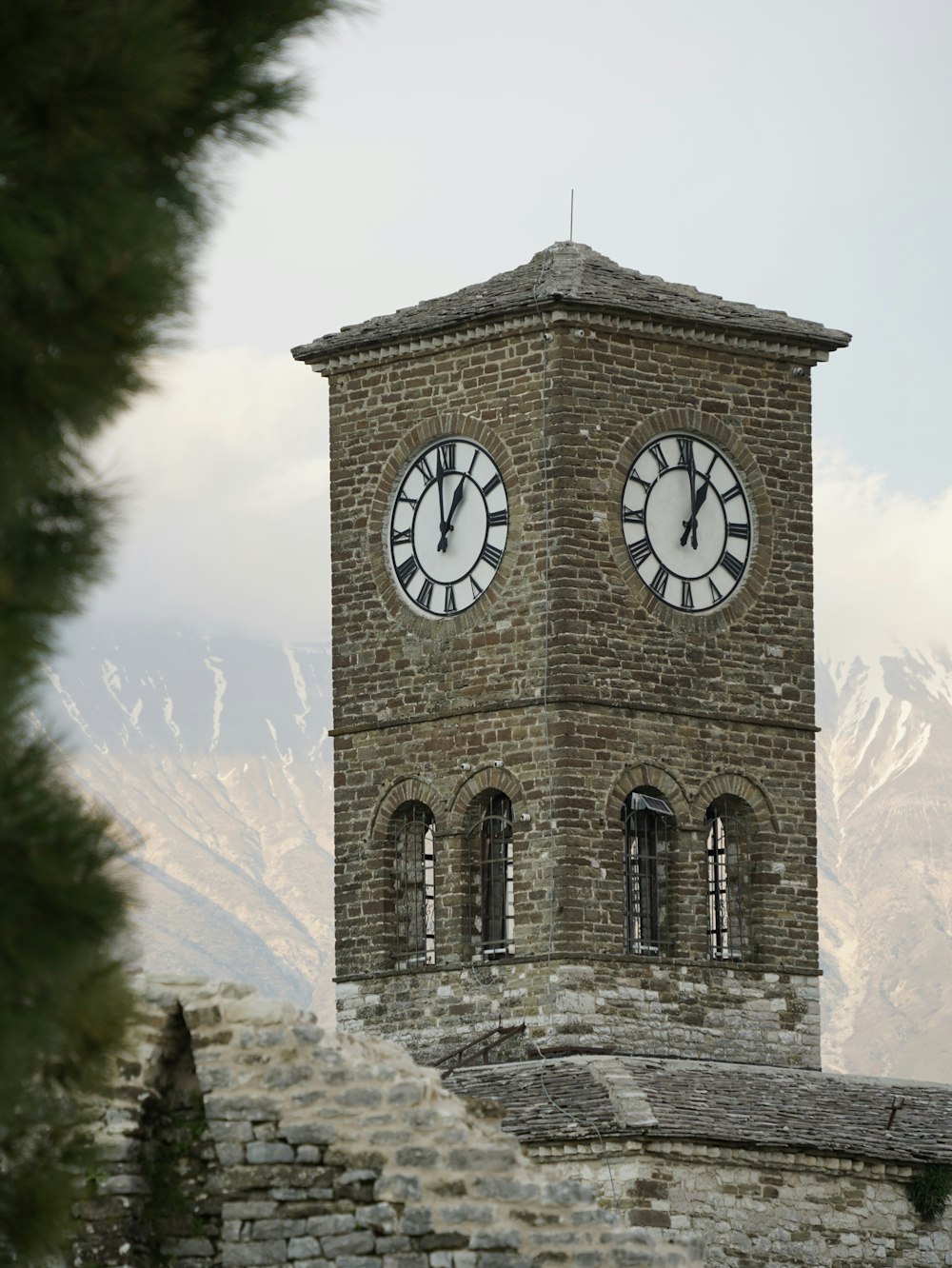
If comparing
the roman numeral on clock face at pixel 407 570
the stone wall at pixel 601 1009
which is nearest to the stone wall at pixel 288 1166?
the stone wall at pixel 601 1009

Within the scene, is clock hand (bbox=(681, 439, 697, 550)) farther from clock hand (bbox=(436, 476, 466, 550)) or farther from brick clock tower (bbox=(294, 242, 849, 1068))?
clock hand (bbox=(436, 476, 466, 550))

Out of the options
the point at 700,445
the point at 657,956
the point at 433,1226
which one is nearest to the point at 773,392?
the point at 700,445

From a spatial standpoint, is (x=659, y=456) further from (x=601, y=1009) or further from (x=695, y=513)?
(x=601, y=1009)

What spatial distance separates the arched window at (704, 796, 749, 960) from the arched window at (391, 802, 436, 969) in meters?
2.82

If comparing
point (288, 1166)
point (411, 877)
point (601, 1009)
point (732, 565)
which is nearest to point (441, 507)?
point (732, 565)

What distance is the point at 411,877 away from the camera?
30.9 meters

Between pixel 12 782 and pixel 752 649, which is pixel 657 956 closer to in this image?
pixel 752 649

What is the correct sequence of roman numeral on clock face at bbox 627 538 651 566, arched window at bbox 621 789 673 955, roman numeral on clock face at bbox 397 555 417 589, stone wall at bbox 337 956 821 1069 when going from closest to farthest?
stone wall at bbox 337 956 821 1069
arched window at bbox 621 789 673 955
roman numeral on clock face at bbox 627 538 651 566
roman numeral on clock face at bbox 397 555 417 589

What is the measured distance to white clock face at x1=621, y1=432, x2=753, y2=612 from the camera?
3022 cm

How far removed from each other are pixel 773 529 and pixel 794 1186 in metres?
7.22

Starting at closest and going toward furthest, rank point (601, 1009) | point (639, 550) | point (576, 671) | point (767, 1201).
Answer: point (767, 1201)
point (601, 1009)
point (576, 671)
point (639, 550)

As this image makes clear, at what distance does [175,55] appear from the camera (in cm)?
986

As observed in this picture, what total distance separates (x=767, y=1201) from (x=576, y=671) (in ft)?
18.2

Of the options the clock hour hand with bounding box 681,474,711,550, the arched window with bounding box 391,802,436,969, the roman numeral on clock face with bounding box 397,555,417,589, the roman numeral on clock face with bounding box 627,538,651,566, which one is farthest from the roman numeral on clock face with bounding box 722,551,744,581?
the arched window with bounding box 391,802,436,969
